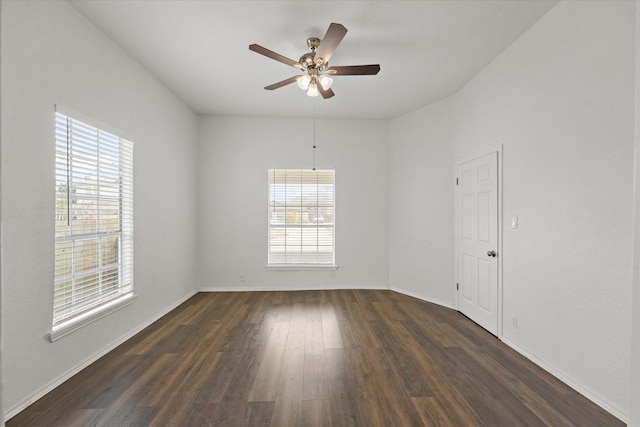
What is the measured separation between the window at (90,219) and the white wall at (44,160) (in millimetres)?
113

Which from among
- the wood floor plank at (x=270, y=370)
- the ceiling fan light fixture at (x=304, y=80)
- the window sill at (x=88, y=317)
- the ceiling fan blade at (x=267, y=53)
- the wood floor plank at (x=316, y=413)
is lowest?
the wood floor plank at (x=316, y=413)

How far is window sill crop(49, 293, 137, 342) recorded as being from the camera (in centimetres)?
256

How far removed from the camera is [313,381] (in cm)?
264

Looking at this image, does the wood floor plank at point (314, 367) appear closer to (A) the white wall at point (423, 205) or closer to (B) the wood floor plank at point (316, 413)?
(B) the wood floor plank at point (316, 413)

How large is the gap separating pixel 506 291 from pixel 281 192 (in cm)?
357

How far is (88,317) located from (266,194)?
3.11m

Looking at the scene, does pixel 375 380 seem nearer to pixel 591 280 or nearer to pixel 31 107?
pixel 591 280

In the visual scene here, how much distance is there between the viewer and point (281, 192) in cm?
557

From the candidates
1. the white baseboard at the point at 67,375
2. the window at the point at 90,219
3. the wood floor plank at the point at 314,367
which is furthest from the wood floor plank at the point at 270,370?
the window at the point at 90,219

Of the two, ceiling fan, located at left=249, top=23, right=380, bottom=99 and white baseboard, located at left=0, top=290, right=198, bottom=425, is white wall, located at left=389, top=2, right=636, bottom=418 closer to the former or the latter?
ceiling fan, located at left=249, top=23, right=380, bottom=99

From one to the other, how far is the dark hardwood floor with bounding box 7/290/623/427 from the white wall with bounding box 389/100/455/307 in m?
0.98

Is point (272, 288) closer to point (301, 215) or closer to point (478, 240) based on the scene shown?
point (301, 215)

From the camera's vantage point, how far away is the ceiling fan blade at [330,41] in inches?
96.3

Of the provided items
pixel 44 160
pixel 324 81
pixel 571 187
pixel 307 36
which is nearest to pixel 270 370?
pixel 44 160
